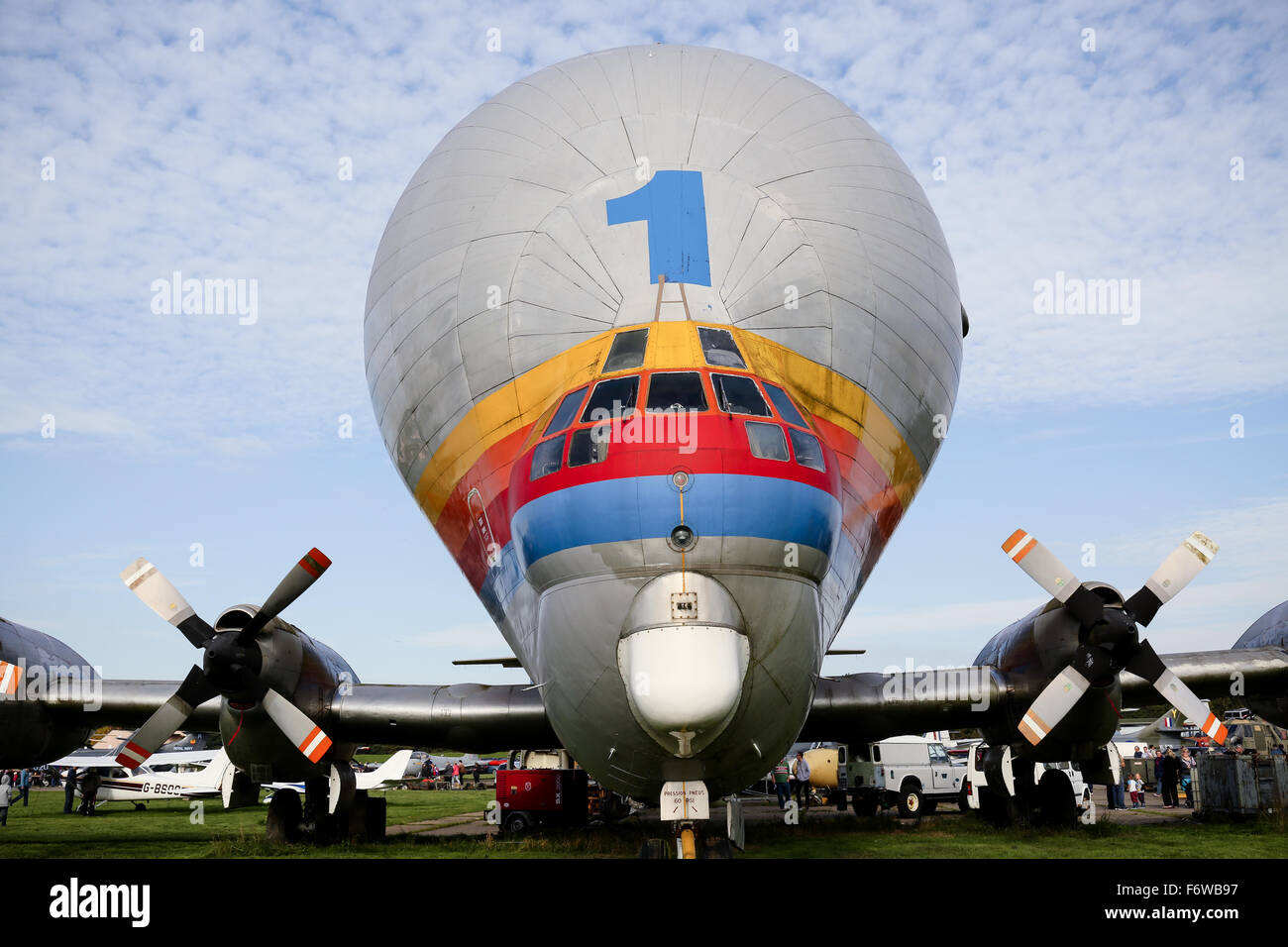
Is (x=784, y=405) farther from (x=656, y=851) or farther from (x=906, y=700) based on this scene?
(x=906, y=700)

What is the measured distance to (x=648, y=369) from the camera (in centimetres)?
869

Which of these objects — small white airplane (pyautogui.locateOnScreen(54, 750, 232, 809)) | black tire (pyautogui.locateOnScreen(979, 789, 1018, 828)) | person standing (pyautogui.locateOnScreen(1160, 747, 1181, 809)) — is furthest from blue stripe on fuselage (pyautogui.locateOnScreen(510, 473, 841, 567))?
small white airplane (pyautogui.locateOnScreen(54, 750, 232, 809))

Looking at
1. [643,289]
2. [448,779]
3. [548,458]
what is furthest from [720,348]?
[448,779]

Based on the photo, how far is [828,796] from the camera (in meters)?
29.0

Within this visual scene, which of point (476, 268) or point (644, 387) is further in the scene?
point (476, 268)

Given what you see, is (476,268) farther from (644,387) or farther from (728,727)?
(728,727)

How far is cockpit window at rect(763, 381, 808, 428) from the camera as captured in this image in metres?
8.55

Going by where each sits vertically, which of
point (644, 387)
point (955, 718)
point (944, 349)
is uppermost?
point (944, 349)

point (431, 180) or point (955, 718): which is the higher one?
point (431, 180)

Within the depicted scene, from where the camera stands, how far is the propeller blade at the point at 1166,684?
10.5m

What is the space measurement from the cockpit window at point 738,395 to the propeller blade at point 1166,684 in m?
5.56
